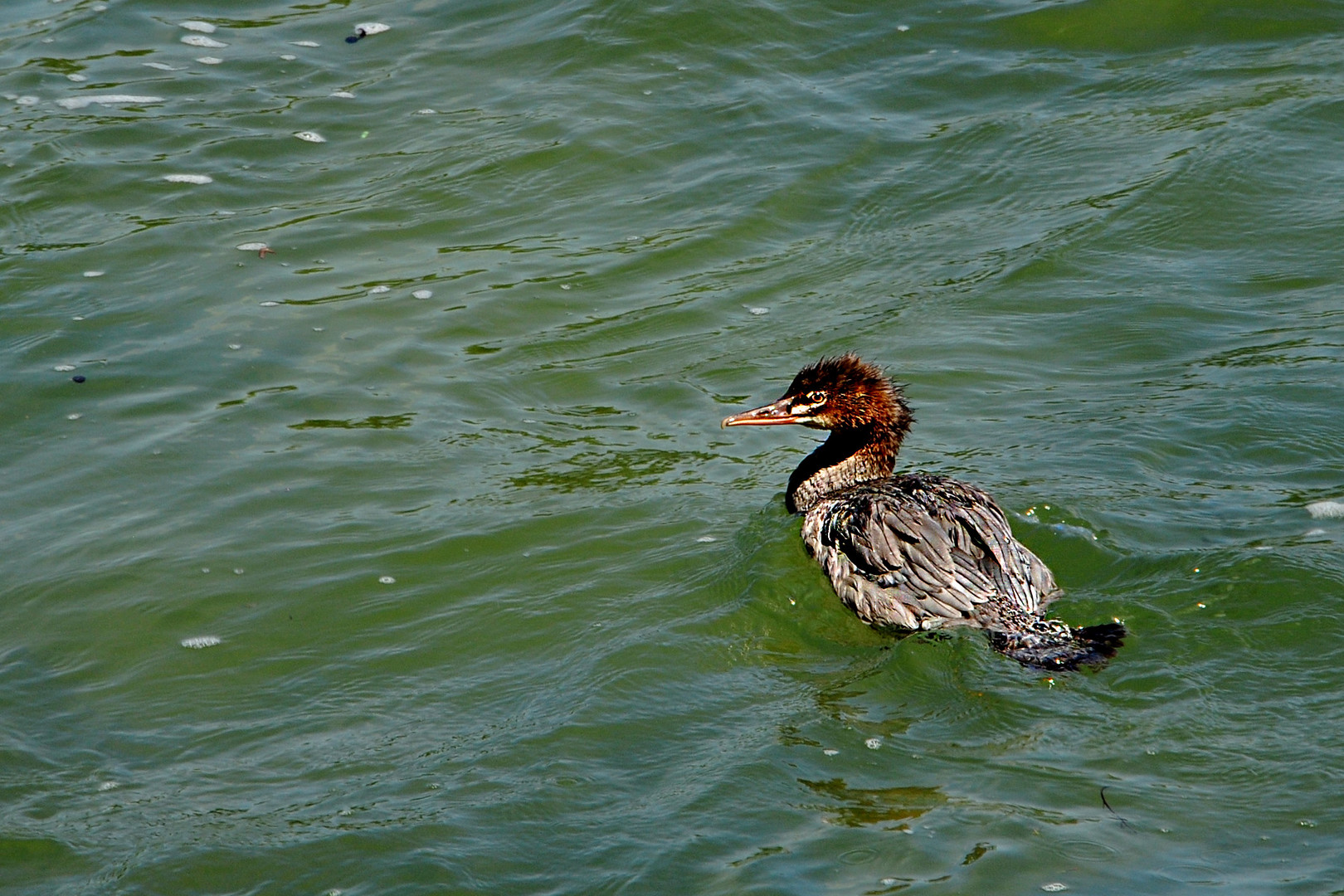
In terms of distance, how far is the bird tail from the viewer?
620 centimetres

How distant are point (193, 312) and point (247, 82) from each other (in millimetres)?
3628

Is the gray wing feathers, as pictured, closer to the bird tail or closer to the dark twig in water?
the bird tail

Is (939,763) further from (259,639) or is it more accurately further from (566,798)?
(259,639)

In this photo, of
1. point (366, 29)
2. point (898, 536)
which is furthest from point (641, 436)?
point (366, 29)

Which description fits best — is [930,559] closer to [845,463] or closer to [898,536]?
[898,536]

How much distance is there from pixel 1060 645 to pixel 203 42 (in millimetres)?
10012

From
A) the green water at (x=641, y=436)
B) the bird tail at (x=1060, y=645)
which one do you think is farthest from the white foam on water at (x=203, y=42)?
the bird tail at (x=1060, y=645)

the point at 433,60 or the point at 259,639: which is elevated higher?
the point at 433,60

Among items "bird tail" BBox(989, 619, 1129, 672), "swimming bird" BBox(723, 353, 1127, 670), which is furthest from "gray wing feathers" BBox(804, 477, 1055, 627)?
"bird tail" BBox(989, 619, 1129, 672)

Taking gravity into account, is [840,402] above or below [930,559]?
above

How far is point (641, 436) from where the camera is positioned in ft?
28.2

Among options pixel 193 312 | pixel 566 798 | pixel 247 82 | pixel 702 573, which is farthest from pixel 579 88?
pixel 566 798

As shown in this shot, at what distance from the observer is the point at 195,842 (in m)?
5.58

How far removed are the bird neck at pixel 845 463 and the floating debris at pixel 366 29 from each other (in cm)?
722
